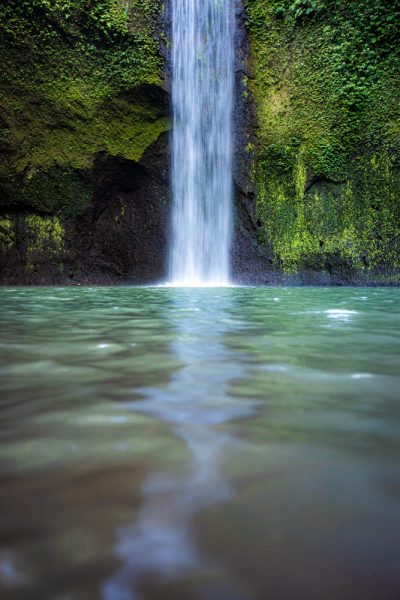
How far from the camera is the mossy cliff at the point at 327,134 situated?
9039 millimetres

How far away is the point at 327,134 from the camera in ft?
30.6

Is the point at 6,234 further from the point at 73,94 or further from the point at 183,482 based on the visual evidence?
the point at 183,482

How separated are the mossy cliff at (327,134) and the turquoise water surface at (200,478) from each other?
26.2ft

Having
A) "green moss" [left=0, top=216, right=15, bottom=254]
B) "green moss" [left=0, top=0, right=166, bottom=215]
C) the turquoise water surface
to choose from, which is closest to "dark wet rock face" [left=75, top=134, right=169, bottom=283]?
"green moss" [left=0, top=0, right=166, bottom=215]

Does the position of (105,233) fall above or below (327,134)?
below

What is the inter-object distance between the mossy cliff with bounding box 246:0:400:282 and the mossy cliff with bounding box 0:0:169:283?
2.26 metres

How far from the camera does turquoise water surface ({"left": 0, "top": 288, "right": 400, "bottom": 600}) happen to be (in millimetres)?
502

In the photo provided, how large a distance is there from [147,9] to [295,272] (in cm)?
590

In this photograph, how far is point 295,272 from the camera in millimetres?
9422

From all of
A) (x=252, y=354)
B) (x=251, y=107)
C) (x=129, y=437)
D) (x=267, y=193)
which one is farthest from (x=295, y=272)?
(x=129, y=437)

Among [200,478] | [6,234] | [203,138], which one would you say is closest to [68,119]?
[6,234]

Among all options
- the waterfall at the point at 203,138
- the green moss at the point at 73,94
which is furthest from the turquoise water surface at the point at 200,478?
the green moss at the point at 73,94

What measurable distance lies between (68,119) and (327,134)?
5.03 metres

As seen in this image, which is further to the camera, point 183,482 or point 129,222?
point 129,222
